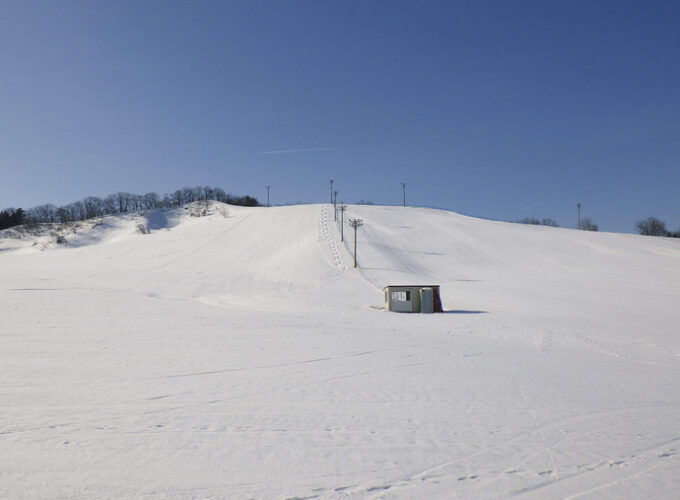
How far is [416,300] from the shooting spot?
23516 mm

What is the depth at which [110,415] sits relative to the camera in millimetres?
6676

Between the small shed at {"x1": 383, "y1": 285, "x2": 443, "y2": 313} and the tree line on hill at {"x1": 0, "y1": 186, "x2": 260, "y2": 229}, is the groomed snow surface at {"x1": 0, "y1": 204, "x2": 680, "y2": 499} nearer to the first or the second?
the small shed at {"x1": 383, "y1": 285, "x2": 443, "y2": 313}

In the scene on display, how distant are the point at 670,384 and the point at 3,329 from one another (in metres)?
18.9

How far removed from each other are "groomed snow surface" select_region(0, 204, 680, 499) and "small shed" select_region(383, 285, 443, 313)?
3.16 feet

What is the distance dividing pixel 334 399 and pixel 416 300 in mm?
16201

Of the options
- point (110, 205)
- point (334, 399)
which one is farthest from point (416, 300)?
point (110, 205)

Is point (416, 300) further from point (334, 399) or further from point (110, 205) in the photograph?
point (110, 205)

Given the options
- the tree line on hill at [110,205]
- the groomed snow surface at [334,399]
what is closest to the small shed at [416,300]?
the groomed snow surface at [334,399]

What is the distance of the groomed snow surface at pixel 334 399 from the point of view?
5.03 metres

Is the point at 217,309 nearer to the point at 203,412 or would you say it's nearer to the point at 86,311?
the point at 86,311

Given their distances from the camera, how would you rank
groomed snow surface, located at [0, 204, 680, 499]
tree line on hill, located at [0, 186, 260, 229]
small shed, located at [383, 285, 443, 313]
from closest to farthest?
1. groomed snow surface, located at [0, 204, 680, 499]
2. small shed, located at [383, 285, 443, 313]
3. tree line on hill, located at [0, 186, 260, 229]

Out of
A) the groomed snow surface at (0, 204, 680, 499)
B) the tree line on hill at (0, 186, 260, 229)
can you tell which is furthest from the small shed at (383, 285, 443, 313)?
the tree line on hill at (0, 186, 260, 229)

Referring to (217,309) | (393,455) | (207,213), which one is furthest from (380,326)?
(207,213)

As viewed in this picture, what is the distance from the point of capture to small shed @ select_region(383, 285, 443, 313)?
23391 mm
